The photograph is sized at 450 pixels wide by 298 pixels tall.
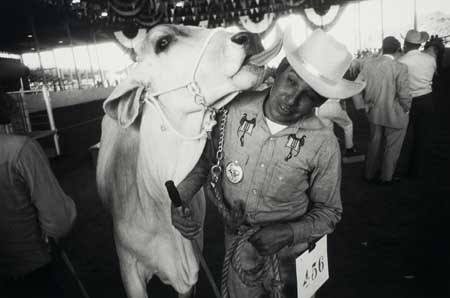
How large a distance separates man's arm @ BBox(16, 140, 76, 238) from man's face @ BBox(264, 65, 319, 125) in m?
1.11

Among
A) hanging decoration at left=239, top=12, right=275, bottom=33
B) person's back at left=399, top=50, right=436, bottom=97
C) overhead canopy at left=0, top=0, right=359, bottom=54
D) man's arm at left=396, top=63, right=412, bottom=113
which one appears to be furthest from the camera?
hanging decoration at left=239, top=12, right=275, bottom=33

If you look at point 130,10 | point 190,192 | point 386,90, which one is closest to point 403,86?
point 386,90

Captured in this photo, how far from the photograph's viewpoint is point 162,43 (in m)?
1.59

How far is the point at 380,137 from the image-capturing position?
5.11m

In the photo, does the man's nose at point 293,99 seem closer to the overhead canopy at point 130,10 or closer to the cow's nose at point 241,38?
the cow's nose at point 241,38

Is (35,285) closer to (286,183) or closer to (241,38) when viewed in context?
(286,183)

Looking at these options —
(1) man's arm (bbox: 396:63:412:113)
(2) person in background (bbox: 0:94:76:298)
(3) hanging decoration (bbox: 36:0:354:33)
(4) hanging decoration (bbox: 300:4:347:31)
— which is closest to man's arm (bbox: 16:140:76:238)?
(2) person in background (bbox: 0:94:76:298)

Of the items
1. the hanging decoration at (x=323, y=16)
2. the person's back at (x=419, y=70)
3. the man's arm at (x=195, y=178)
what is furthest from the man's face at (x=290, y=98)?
the hanging decoration at (x=323, y=16)

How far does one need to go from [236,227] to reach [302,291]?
1.42 ft

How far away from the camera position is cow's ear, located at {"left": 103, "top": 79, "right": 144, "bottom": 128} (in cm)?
162

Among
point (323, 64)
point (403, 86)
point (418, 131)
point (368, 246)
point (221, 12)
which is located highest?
point (221, 12)

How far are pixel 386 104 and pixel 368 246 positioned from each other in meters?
2.07

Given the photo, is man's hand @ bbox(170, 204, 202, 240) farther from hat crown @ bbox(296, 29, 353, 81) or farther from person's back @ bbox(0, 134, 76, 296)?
hat crown @ bbox(296, 29, 353, 81)

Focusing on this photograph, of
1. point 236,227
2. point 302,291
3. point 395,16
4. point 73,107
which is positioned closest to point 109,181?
point 236,227
